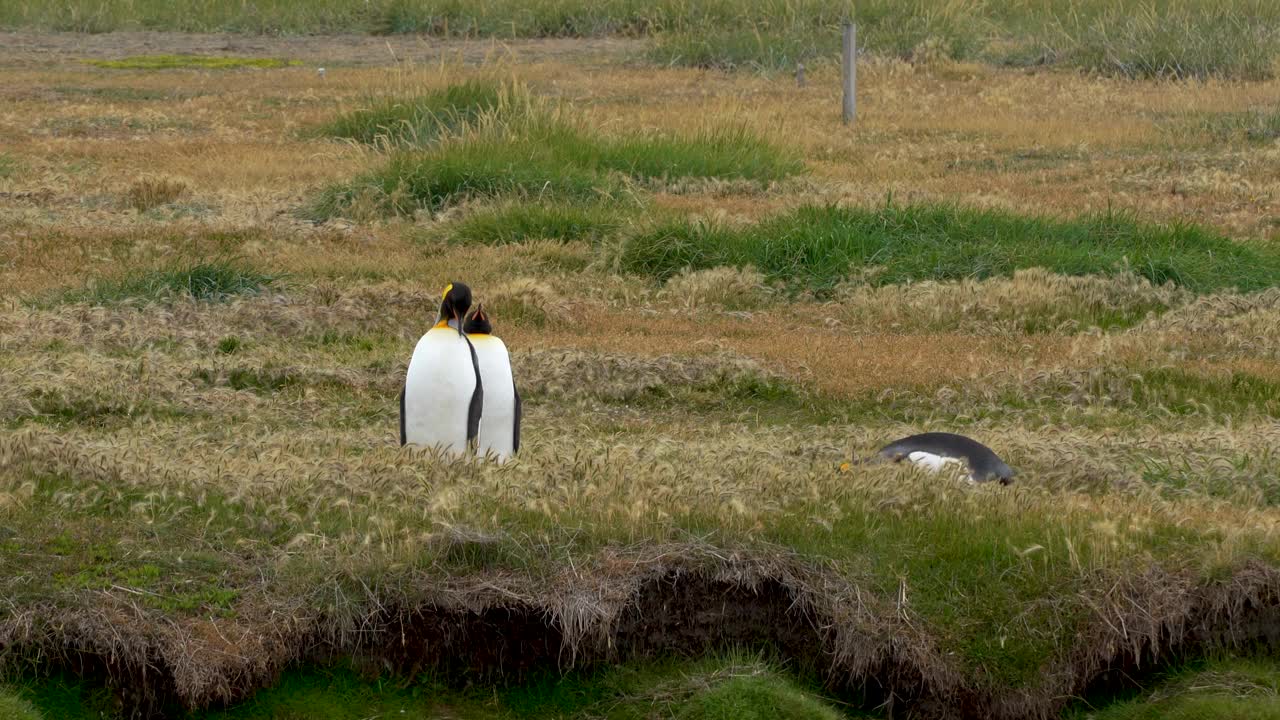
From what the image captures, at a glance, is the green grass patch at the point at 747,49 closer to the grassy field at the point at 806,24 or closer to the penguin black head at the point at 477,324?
A: the grassy field at the point at 806,24

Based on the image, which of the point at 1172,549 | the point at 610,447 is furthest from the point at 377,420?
the point at 1172,549

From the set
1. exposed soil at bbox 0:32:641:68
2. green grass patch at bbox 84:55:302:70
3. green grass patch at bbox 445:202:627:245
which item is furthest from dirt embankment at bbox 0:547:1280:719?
green grass patch at bbox 84:55:302:70

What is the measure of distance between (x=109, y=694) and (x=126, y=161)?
40.1ft

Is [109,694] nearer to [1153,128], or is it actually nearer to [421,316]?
[421,316]

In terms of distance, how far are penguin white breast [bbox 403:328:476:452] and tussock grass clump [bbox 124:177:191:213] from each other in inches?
293

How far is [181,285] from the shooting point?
32.9 ft

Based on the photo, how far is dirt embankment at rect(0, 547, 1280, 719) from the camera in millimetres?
4930

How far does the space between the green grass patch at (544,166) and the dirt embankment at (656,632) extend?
317 inches

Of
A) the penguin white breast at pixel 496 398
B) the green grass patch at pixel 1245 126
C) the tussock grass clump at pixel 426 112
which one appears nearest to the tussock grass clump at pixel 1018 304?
the penguin white breast at pixel 496 398

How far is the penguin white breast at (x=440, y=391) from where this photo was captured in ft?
22.6

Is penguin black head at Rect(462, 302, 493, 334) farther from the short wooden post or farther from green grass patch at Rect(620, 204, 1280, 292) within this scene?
the short wooden post

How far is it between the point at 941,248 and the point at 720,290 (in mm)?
1795

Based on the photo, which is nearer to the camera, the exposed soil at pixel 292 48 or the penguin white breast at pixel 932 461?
the penguin white breast at pixel 932 461

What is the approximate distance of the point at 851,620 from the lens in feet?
17.0
